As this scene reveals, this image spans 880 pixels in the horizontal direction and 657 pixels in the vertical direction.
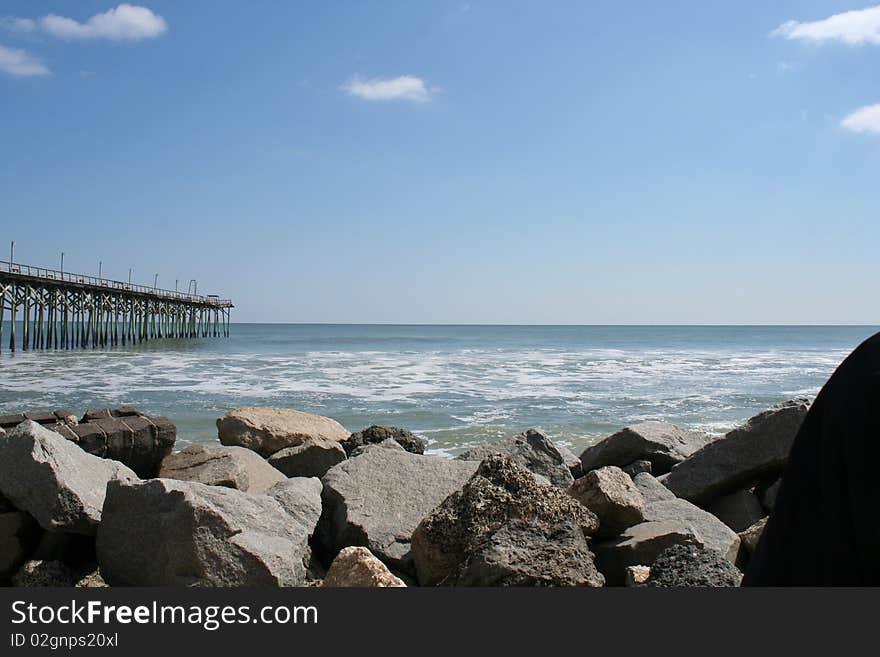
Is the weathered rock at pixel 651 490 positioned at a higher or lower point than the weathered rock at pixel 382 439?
higher

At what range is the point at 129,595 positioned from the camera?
224 cm

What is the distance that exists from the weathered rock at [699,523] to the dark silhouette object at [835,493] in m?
4.52

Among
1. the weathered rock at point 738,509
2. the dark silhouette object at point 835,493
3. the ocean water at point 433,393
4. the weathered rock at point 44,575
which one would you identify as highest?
the dark silhouette object at point 835,493

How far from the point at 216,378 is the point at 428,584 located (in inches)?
1010

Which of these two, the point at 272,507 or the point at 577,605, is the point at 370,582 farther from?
the point at 577,605

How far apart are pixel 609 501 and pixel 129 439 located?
16.8 feet

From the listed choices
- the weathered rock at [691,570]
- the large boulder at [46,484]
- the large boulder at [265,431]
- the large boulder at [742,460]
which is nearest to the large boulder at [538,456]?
the large boulder at [742,460]

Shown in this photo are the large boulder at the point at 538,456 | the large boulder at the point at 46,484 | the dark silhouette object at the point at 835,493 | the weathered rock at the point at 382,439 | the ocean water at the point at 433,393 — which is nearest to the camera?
the dark silhouette object at the point at 835,493

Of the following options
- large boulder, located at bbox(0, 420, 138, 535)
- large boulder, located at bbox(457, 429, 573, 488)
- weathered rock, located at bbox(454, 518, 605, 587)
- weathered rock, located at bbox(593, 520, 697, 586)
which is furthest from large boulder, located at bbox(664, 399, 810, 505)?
large boulder, located at bbox(0, 420, 138, 535)

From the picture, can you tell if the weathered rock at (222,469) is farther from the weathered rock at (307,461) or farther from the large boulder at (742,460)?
the large boulder at (742,460)

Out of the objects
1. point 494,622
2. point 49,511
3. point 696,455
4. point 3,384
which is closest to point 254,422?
point 49,511

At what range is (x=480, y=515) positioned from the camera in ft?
16.0

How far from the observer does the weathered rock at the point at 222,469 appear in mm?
6867

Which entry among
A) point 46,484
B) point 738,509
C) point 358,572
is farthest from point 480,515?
point 738,509
